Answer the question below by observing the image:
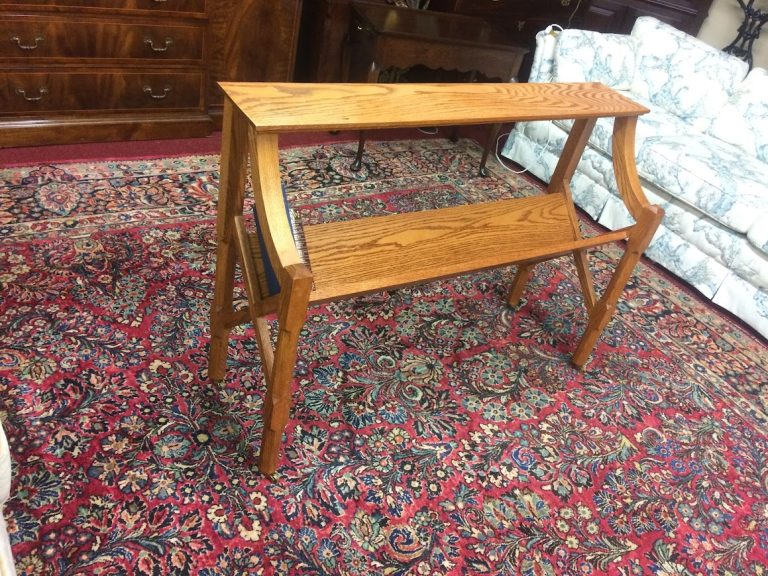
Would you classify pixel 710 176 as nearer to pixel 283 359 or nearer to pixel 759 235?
pixel 759 235

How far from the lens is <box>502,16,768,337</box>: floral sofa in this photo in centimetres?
261

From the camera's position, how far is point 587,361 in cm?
223

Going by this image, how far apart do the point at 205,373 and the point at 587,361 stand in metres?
1.36

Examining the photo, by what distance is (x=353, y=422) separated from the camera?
1.78 metres

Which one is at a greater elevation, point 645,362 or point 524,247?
point 524,247

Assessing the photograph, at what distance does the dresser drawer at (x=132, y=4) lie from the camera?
7.67ft

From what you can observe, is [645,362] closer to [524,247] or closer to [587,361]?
[587,361]

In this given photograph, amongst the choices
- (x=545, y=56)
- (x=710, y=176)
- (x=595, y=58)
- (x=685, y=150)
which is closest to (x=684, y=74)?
(x=595, y=58)

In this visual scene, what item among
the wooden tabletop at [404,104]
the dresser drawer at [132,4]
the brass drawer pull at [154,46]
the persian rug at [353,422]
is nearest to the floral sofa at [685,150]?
the persian rug at [353,422]

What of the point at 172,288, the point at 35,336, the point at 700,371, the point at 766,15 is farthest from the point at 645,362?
the point at 766,15

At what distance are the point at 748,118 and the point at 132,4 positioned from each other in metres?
3.01

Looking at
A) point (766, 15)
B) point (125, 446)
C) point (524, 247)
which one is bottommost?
point (125, 446)

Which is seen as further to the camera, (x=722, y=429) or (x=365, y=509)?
(x=722, y=429)

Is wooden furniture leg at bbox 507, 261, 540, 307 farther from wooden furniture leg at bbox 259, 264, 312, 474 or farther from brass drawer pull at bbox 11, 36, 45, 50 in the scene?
brass drawer pull at bbox 11, 36, 45, 50
